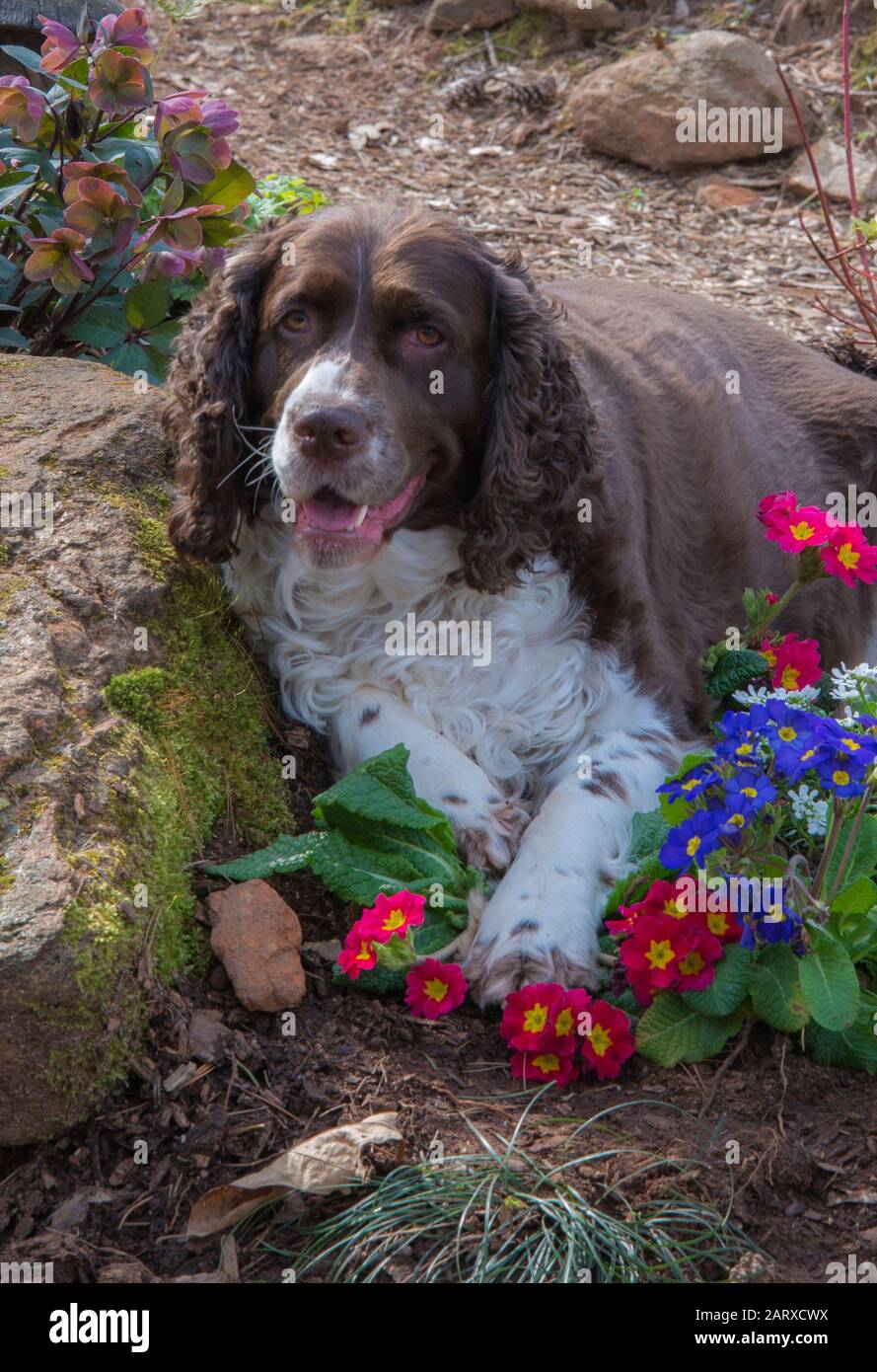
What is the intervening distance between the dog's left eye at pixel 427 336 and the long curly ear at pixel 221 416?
0.46m

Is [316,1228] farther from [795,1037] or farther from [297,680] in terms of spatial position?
[297,680]

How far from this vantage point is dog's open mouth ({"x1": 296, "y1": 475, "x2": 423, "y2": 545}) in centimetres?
361

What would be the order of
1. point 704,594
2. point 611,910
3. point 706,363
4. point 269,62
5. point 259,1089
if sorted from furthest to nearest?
point 269,62, point 706,363, point 704,594, point 611,910, point 259,1089

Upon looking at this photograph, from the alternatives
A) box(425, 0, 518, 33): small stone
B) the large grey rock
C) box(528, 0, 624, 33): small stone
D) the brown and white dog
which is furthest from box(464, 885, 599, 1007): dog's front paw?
box(425, 0, 518, 33): small stone

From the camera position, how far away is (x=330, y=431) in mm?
3379

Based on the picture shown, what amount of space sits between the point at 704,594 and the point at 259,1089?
2.31m

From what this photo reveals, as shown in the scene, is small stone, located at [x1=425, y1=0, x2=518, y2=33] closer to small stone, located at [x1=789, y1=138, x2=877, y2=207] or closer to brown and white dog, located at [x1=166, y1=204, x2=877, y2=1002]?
small stone, located at [x1=789, y1=138, x2=877, y2=207]

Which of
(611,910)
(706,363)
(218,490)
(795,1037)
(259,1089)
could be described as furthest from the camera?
(706,363)

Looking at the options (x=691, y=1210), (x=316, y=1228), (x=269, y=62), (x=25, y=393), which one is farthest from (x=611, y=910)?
(x=269, y=62)

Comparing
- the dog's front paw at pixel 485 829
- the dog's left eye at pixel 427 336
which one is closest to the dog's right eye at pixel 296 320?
the dog's left eye at pixel 427 336

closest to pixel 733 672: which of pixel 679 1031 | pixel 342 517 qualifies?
pixel 342 517

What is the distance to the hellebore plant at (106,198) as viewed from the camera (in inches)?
167

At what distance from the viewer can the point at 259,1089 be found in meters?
2.88

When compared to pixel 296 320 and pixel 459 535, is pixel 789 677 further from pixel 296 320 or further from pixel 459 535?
pixel 296 320
